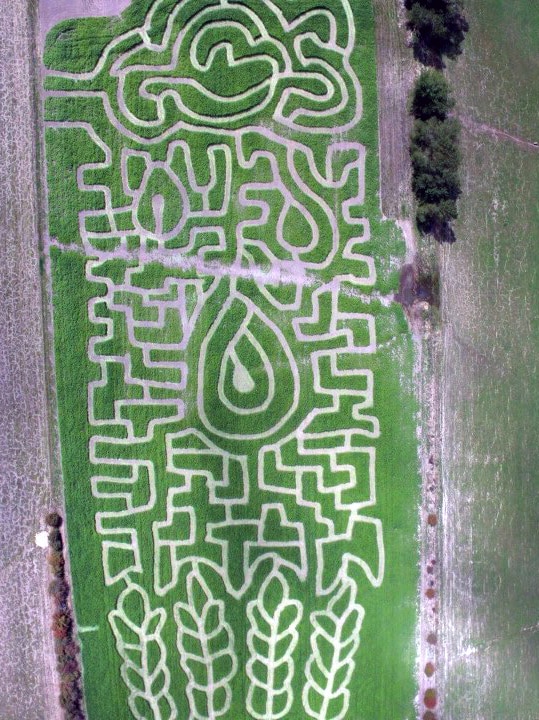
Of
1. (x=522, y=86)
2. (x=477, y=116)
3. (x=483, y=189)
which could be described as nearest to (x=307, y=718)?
(x=483, y=189)

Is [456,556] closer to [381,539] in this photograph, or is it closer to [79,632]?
[381,539]

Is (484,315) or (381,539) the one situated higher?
(484,315)

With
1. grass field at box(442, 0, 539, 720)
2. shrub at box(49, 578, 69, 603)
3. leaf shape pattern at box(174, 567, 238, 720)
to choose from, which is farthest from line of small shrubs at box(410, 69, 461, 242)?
shrub at box(49, 578, 69, 603)

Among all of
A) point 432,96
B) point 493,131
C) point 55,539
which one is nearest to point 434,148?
point 432,96

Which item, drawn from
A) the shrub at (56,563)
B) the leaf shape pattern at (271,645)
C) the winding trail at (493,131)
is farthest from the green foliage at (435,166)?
the shrub at (56,563)

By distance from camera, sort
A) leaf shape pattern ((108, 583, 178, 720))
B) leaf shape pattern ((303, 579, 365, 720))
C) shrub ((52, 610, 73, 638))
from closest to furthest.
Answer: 1. shrub ((52, 610, 73, 638))
2. leaf shape pattern ((108, 583, 178, 720))
3. leaf shape pattern ((303, 579, 365, 720))

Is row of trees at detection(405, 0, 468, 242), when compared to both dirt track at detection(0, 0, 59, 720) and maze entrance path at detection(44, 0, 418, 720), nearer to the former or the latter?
maze entrance path at detection(44, 0, 418, 720)

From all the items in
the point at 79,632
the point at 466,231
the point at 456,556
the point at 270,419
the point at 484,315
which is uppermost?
the point at 466,231
